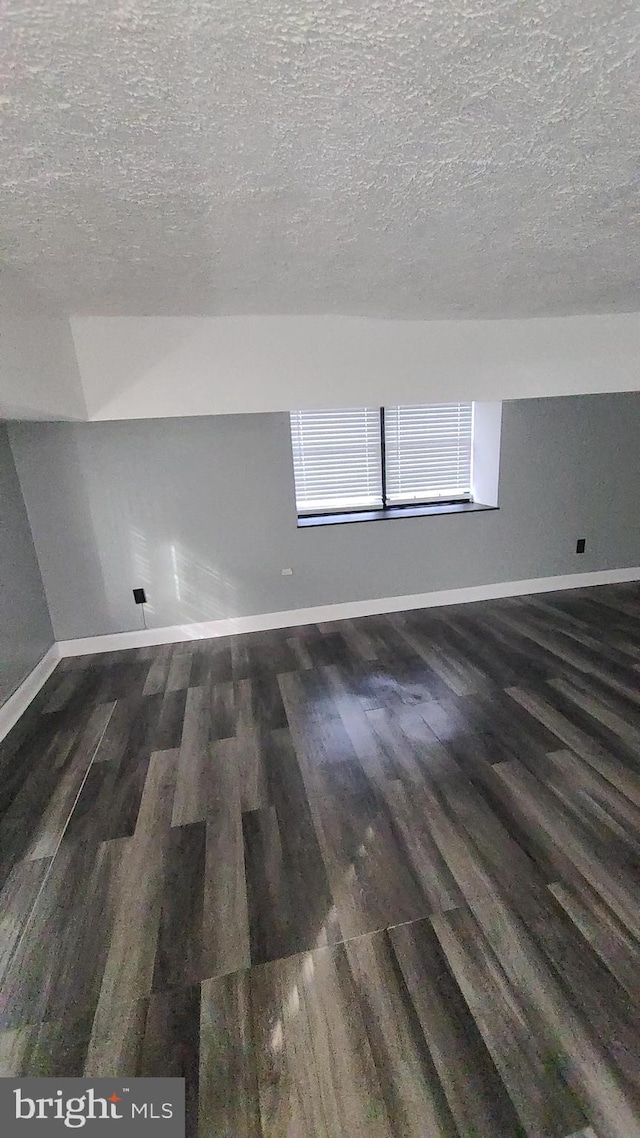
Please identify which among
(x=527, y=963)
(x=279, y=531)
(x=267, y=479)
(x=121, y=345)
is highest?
(x=121, y=345)

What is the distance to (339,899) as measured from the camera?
1645 millimetres

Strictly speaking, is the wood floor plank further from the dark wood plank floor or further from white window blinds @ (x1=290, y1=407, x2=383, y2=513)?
white window blinds @ (x1=290, y1=407, x2=383, y2=513)

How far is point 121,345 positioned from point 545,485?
3.57 m

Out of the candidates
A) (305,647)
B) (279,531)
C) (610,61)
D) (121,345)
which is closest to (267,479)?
(279,531)

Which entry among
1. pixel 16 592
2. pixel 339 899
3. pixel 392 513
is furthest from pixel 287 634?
pixel 339 899

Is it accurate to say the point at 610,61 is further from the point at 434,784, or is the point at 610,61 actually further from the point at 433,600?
the point at 433,600

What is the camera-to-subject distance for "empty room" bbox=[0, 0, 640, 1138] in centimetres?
75

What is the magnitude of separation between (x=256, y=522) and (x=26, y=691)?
75.8 inches

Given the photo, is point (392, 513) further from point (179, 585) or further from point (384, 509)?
point (179, 585)

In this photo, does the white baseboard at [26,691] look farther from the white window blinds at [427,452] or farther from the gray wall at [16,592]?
the white window blinds at [427,452]

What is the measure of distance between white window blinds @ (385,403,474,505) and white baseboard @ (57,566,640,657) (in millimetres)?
903

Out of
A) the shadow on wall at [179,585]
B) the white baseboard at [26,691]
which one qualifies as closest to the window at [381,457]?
the shadow on wall at [179,585]

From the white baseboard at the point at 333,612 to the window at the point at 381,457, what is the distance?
0.85 meters

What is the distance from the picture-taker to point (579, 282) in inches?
72.7
